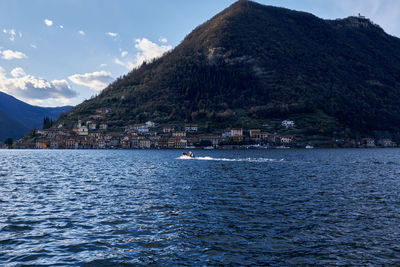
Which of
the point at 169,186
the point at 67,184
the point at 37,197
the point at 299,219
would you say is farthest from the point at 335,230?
the point at 67,184

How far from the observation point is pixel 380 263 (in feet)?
50.9

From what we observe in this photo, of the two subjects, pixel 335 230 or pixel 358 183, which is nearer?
pixel 335 230

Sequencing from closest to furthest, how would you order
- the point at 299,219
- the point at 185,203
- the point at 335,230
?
the point at 335,230
the point at 299,219
the point at 185,203

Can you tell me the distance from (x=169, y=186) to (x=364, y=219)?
24549 millimetres

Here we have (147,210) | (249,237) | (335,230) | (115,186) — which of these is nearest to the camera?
(249,237)

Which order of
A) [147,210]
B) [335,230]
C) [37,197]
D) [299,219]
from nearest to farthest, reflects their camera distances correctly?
[335,230] < [299,219] < [147,210] < [37,197]

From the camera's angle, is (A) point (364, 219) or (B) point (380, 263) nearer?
(B) point (380, 263)

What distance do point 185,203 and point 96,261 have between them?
14853 mm

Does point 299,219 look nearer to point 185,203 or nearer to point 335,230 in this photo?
point 335,230

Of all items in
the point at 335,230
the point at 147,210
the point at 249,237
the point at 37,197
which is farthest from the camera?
the point at 37,197

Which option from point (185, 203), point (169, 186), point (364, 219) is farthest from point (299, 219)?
point (169, 186)

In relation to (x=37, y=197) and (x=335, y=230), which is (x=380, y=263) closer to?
(x=335, y=230)

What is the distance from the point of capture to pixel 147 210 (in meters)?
27.1

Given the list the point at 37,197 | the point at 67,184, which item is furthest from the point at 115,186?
the point at 37,197
